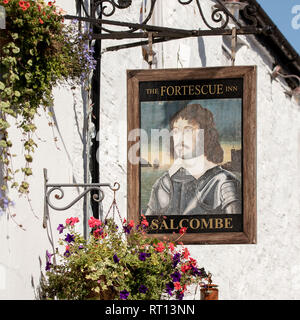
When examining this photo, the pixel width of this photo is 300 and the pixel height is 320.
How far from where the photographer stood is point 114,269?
16.3ft

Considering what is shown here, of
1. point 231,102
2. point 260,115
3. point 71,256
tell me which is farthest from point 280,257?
point 71,256

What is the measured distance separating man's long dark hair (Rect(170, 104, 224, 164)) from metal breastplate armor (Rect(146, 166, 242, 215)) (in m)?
0.11

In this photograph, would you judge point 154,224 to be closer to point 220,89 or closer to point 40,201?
point 40,201

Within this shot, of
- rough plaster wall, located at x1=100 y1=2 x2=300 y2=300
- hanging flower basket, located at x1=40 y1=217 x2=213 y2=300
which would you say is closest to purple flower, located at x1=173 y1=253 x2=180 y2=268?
hanging flower basket, located at x1=40 y1=217 x2=213 y2=300

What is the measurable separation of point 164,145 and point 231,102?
0.57 meters

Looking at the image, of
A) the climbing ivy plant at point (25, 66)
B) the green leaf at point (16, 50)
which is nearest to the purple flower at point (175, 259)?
the climbing ivy plant at point (25, 66)

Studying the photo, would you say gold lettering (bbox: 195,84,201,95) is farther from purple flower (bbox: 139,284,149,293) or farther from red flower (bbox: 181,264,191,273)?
purple flower (bbox: 139,284,149,293)

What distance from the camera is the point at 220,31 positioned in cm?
580

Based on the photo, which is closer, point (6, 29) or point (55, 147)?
point (6, 29)

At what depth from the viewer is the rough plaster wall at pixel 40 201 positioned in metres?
4.77

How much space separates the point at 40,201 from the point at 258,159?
5.50 metres

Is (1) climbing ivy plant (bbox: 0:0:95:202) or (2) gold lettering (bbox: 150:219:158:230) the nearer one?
(1) climbing ivy plant (bbox: 0:0:95:202)

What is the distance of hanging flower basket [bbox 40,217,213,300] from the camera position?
4945mm

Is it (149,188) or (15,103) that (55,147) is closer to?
(149,188)
